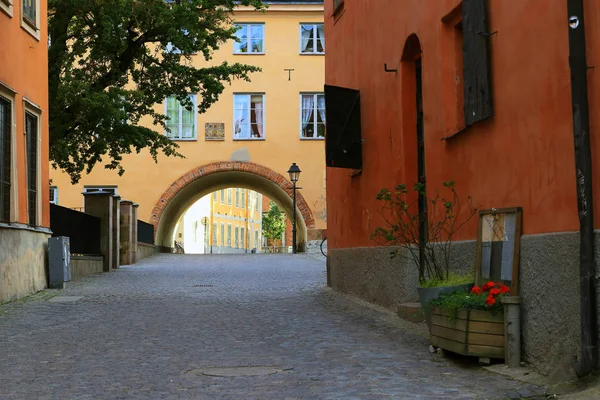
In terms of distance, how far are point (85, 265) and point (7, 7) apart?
772 cm

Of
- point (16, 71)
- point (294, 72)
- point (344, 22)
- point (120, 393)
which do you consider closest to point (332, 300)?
point (344, 22)

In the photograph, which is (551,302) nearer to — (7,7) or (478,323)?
(478,323)

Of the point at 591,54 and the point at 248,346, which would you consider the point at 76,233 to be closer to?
the point at 248,346

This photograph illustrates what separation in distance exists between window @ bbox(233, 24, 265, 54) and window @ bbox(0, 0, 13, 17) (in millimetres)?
22589

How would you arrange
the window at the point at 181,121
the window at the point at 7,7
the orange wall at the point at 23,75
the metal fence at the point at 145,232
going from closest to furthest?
the window at the point at 7,7, the orange wall at the point at 23,75, the metal fence at the point at 145,232, the window at the point at 181,121

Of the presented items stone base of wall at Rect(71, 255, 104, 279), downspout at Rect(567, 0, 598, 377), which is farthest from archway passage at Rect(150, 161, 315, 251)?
downspout at Rect(567, 0, 598, 377)

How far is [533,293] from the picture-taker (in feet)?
22.2

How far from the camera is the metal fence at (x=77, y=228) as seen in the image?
18.6 meters

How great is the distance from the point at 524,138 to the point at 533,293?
1.25 metres

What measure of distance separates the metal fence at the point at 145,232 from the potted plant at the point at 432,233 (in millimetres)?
19394

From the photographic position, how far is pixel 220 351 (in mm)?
8070

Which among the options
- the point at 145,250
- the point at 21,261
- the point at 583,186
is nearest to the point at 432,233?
the point at 583,186

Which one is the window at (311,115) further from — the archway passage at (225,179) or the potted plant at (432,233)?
the potted plant at (432,233)

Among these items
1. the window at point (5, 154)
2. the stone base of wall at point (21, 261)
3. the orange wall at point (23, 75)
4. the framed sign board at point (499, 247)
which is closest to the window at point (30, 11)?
the orange wall at point (23, 75)
